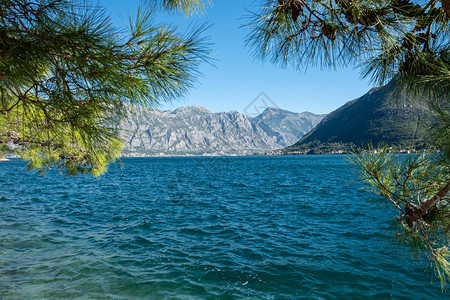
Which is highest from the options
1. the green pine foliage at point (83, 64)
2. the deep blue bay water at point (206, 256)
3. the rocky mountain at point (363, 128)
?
the rocky mountain at point (363, 128)

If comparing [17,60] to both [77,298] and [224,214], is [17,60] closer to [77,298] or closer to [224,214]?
[77,298]

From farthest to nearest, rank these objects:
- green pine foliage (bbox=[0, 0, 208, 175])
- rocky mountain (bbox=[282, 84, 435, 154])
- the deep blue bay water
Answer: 1. rocky mountain (bbox=[282, 84, 435, 154])
2. the deep blue bay water
3. green pine foliage (bbox=[0, 0, 208, 175])

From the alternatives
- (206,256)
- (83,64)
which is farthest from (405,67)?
(206,256)

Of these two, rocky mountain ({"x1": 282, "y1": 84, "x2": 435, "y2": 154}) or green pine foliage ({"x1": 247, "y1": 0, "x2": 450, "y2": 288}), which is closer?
green pine foliage ({"x1": 247, "y1": 0, "x2": 450, "y2": 288})

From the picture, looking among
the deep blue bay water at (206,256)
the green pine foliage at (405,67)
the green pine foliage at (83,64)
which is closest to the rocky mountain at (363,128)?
the deep blue bay water at (206,256)

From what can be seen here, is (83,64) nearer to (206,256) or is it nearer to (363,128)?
(206,256)

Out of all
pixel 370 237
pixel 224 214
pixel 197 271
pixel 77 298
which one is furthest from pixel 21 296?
pixel 370 237

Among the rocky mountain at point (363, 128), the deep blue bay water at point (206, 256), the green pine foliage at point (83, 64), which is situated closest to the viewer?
the green pine foliage at point (83, 64)

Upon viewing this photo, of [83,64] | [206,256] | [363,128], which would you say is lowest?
[206,256]

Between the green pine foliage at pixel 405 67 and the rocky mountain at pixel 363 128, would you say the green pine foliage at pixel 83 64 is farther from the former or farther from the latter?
the rocky mountain at pixel 363 128

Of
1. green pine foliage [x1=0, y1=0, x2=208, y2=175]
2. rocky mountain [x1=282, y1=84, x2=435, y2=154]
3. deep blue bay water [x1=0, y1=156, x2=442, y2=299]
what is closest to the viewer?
green pine foliage [x1=0, y1=0, x2=208, y2=175]

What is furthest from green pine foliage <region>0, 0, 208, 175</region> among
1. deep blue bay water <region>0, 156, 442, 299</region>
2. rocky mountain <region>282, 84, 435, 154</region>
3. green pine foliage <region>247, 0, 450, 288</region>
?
rocky mountain <region>282, 84, 435, 154</region>

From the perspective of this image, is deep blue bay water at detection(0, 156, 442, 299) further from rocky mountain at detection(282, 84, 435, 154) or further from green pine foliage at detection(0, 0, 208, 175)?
rocky mountain at detection(282, 84, 435, 154)

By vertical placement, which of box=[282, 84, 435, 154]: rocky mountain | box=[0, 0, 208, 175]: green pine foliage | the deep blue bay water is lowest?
the deep blue bay water
